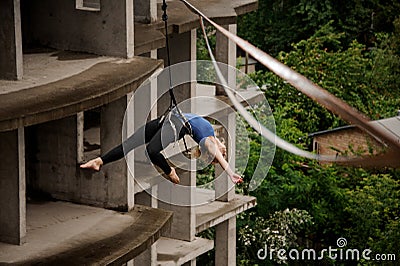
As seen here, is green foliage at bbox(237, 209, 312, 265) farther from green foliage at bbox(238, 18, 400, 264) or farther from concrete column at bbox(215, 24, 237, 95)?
concrete column at bbox(215, 24, 237, 95)

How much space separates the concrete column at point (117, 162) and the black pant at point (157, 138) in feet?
11.4

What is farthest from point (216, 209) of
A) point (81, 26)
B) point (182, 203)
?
point (81, 26)

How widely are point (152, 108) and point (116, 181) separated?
174 centimetres

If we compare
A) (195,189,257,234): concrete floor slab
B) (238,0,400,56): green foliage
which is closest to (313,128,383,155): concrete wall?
(195,189,257,234): concrete floor slab

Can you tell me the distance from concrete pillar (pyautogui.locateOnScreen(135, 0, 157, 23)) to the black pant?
561cm

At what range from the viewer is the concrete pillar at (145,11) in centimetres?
1543

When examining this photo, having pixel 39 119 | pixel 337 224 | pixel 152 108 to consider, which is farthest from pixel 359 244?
pixel 39 119

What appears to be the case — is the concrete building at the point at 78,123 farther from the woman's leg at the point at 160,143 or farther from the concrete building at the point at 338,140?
the concrete building at the point at 338,140

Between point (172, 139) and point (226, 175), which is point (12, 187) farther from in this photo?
point (226, 175)

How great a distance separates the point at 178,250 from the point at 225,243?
10.5 feet

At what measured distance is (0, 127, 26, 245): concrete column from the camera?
1195 centimetres

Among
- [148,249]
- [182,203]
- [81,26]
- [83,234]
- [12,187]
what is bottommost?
[148,249]

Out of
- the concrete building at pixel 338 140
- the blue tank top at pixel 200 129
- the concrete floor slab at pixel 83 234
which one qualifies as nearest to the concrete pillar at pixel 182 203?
the concrete floor slab at pixel 83 234

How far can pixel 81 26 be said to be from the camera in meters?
13.6
